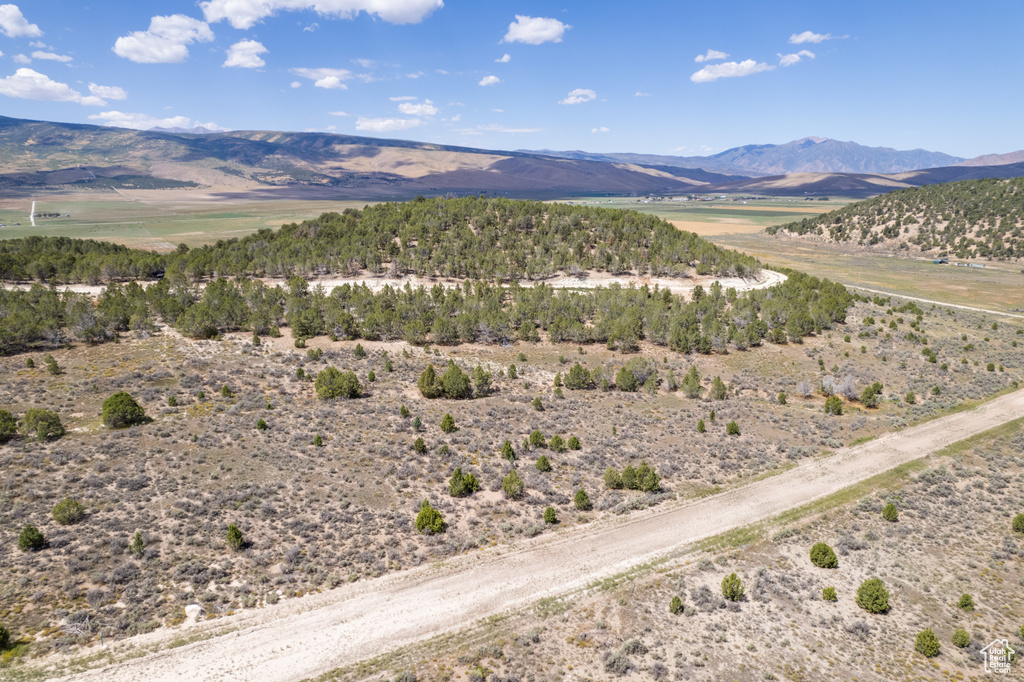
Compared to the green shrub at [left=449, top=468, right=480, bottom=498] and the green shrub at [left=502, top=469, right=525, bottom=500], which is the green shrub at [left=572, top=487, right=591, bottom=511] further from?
the green shrub at [left=449, top=468, right=480, bottom=498]

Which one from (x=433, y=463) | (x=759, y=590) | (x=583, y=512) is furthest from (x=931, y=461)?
(x=433, y=463)

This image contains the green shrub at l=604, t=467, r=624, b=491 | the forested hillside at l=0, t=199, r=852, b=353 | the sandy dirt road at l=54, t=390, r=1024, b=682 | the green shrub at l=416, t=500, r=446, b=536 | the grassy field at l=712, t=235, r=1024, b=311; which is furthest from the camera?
the grassy field at l=712, t=235, r=1024, b=311

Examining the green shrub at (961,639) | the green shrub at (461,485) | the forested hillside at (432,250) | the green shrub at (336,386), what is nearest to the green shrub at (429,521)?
the green shrub at (461,485)

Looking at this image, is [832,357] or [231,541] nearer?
[231,541]

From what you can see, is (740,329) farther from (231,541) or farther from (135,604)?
(135,604)

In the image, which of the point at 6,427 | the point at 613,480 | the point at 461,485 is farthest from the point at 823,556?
the point at 6,427

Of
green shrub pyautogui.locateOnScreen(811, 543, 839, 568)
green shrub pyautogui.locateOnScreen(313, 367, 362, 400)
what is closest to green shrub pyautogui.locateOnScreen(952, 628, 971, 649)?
green shrub pyautogui.locateOnScreen(811, 543, 839, 568)
